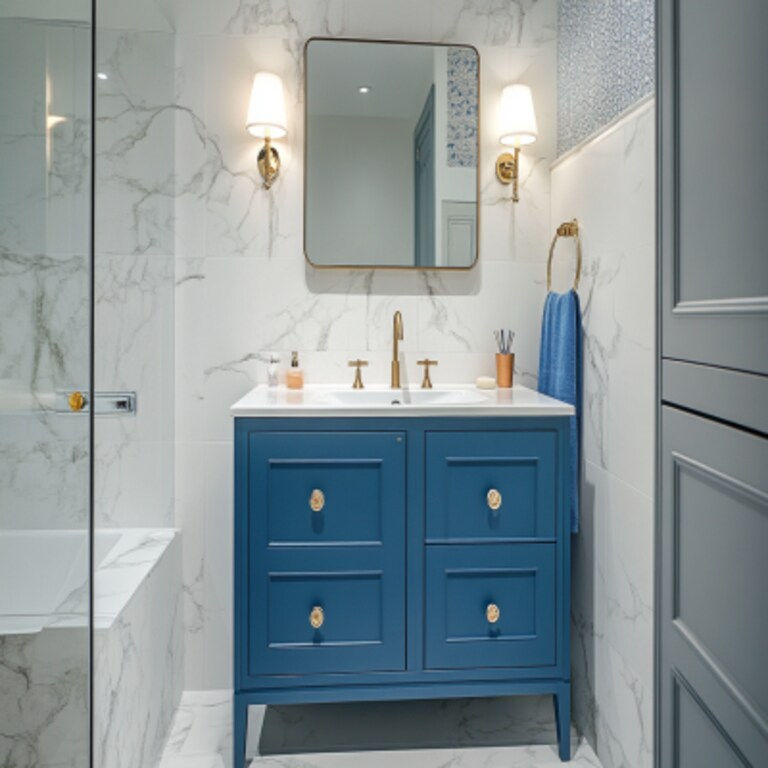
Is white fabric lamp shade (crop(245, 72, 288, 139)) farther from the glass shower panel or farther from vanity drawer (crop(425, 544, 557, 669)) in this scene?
vanity drawer (crop(425, 544, 557, 669))

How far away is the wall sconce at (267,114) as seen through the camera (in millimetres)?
2346

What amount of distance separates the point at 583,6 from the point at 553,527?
5.11ft

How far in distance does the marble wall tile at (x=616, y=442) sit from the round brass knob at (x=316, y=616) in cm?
78

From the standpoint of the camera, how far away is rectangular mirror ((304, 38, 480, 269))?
2412 mm

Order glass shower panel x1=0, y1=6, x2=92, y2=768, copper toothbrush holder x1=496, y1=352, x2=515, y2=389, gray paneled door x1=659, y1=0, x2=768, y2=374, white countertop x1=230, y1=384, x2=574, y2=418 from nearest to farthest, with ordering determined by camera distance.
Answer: gray paneled door x1=659, y1=0, x2=768, y2=374, glass shower panel x1=0, y1=6, x2=92, y2=768, white countertop x1=230, y1=384, x2=574, y2=418, copper toothbrush holder x1=496, y1=352, x2=515, y2=389

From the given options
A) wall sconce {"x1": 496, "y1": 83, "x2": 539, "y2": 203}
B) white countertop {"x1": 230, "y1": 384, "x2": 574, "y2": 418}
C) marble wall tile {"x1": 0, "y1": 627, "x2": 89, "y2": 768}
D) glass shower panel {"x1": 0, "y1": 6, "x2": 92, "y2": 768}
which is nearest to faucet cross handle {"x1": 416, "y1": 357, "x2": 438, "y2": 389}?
white countertop {"x1": 230, "y1": 384, "x2": 574, "y2": 418}

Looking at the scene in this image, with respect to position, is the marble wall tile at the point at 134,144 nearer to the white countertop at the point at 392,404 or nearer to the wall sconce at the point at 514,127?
the white countertop at the point at 392,404

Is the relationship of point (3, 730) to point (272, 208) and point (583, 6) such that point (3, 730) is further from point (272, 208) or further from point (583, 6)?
point (583, 6)

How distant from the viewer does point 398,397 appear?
7.66 feet

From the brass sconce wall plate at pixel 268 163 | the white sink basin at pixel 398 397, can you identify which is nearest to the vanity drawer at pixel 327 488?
the white sink basin at pixel 398 397

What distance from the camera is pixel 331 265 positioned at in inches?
96.0

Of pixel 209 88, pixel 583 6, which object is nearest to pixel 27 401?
pixel 209 88

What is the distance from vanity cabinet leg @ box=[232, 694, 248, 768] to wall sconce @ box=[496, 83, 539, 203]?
178 cm

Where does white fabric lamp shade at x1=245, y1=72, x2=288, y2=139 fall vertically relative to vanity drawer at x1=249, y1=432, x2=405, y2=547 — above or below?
above
